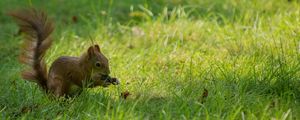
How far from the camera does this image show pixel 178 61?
5090mm

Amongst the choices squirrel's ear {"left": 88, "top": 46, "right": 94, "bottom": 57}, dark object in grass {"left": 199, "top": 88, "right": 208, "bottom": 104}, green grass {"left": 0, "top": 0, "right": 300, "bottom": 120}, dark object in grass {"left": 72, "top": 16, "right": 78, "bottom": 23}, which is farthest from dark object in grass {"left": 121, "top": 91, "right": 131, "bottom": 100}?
dark object in grass {"left": 72, "top": 16, "right": 78, "bottom": 23}

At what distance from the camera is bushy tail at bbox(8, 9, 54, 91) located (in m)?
4.03

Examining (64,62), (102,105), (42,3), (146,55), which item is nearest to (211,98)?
(102,105)

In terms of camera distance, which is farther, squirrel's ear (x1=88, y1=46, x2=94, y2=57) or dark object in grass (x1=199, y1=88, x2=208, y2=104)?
squirrel's ear (x1=88, y1=46, x2=94, y2=57)

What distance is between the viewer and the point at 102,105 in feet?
12.5

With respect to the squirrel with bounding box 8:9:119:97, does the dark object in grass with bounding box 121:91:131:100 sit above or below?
below

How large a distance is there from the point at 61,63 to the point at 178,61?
3.89 ft

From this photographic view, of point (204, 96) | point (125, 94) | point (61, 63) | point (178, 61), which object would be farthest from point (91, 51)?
point (178, 61)

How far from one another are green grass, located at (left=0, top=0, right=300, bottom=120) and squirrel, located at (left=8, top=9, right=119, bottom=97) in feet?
0.31

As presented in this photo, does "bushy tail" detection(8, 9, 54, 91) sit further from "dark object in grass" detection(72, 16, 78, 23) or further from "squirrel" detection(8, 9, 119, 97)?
"dark object in grass" detection(72, 16, 78, 23)

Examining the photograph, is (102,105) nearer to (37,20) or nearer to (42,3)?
(37,20)

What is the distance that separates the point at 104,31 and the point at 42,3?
1.69 meters

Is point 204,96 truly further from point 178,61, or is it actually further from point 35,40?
point 178,61

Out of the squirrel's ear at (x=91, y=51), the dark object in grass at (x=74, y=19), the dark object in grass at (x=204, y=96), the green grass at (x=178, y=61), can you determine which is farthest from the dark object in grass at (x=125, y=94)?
the dark object in grass at (x=74, y=19)
